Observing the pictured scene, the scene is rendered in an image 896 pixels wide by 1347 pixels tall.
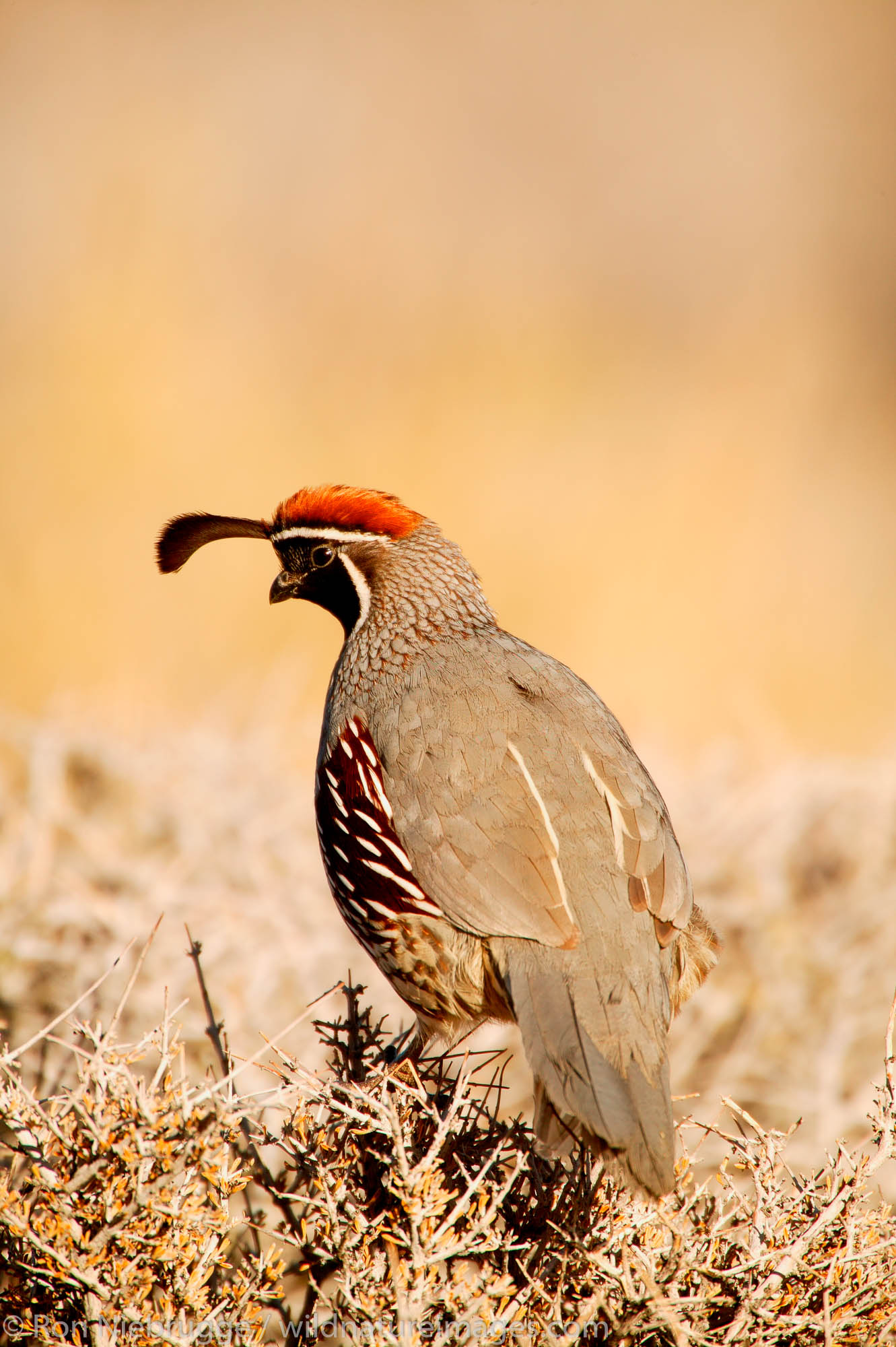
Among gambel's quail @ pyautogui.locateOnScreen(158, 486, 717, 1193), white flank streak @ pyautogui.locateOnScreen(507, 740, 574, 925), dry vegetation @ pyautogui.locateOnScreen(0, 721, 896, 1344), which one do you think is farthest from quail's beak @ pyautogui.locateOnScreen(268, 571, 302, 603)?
dry vegetation @ pyautogui.locateOnScreen(0, 721, 896, 1344)

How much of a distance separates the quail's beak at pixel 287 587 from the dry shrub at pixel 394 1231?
3.80ft

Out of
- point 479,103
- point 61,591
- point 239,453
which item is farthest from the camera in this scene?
point 479,103

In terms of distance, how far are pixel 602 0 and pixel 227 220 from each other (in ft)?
17.4

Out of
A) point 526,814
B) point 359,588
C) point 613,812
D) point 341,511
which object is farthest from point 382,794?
point 341,511

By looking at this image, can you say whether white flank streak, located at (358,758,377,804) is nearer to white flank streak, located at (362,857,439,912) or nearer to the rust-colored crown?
white flank streak, located at (362,857,439,912)

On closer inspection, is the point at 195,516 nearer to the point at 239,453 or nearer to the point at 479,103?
the point at 239,453

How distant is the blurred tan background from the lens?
6000mm

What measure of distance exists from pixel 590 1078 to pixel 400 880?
1.71 feet

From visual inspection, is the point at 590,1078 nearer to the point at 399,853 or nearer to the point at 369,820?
the point at 399,853

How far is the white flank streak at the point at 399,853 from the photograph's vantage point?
2012 mm

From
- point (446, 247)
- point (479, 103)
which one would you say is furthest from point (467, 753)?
point (479, 103)

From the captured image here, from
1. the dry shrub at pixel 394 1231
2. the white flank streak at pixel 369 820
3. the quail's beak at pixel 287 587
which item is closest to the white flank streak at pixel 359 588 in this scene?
the quail's beak at pixel 287 587

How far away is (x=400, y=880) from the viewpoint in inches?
80.0

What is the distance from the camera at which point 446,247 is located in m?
8.16
